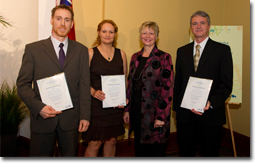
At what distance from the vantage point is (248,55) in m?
3.67

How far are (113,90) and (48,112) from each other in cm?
75

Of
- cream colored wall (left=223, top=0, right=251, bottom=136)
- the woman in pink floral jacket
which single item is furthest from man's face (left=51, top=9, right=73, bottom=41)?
cream colored wall (left=223, top=0, right=251, bottom=136)

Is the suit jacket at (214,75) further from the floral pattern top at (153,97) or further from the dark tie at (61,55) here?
the dark tie at (61,55)

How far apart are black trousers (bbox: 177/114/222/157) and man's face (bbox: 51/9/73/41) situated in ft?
5.43

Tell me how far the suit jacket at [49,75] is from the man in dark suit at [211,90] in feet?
3.73

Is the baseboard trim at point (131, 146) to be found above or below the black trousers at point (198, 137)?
below

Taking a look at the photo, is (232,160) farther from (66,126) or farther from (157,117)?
(66,126)

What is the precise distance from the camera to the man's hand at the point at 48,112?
1.79 meters

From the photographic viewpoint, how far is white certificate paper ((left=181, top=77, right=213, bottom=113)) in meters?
2.06

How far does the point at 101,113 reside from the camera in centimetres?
230

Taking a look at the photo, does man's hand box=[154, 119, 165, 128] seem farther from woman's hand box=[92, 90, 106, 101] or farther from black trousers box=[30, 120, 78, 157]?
black trousers box=[30, 120, 78, 157]

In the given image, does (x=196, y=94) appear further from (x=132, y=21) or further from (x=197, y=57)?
(x=132, y=21)

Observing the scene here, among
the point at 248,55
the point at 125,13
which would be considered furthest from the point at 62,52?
the point at 248,55

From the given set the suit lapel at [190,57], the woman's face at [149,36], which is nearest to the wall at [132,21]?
the woman's face at [149,36]
